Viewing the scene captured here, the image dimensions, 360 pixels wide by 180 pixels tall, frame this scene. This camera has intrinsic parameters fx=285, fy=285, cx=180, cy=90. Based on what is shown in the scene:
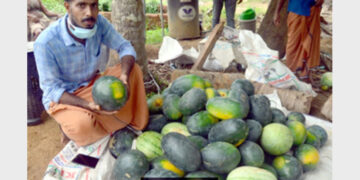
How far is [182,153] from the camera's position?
6.43 feet

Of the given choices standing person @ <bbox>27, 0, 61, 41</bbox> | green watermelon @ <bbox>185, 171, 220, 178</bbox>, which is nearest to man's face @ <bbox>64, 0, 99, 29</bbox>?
green watermelon @ <bbox>185, 171, 220, 178</bbox>

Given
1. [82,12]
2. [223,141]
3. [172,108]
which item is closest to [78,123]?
[172,108]

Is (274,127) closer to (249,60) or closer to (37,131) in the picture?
(249,60)

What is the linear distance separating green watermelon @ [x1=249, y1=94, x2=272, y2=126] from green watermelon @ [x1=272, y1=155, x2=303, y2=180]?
33cm

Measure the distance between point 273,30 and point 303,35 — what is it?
1.26 m

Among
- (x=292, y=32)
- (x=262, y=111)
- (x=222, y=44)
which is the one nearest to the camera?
(x=262, y=111)

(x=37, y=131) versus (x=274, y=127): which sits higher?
(x=274, y=127)

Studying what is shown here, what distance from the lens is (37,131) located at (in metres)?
3.72

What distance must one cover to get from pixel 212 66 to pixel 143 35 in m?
1.30

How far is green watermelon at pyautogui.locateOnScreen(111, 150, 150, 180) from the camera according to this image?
6.74ft

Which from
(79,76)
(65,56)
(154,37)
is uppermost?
(154,37)

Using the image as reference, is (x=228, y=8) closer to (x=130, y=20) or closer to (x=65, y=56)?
(x=130, y=20)

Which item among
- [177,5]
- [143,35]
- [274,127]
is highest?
[177,5]

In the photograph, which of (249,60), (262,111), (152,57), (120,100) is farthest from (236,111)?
(152,57)
